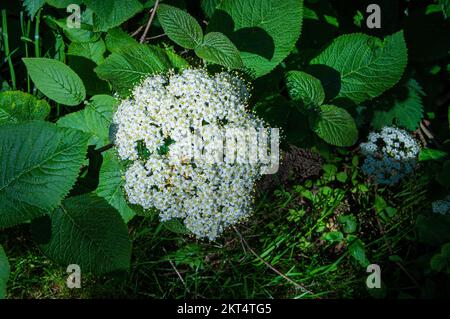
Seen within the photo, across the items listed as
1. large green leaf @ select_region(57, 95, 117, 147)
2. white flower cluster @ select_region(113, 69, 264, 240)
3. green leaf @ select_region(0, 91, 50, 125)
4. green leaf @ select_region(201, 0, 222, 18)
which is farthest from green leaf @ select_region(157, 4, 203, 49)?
green leaf @ select_region(0, 91, 50, 125)

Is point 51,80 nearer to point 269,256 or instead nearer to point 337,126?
point 337,126

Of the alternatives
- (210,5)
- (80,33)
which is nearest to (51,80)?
(80,33)

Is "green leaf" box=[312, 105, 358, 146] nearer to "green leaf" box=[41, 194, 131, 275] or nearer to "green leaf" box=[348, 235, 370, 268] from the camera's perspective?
"green leaf" box=[348, 235, 370, 268]

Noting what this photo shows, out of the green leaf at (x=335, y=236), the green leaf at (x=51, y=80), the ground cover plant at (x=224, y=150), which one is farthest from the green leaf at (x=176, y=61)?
the green leaf at (x=335, y=236)

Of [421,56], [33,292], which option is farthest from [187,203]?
[421,56]

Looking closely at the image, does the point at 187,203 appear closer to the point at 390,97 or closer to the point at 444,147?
the point at 390,97

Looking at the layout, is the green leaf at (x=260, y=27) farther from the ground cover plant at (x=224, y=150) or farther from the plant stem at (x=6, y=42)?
the plant stem at (x=6, y=42)
